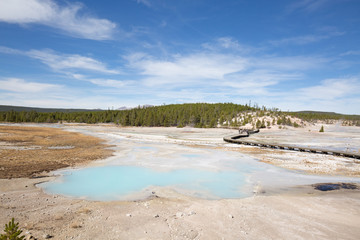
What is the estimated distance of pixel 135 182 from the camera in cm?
1375

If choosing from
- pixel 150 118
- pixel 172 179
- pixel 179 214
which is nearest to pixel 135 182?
pixel 172 179

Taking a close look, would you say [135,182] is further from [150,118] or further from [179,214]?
[150,118]

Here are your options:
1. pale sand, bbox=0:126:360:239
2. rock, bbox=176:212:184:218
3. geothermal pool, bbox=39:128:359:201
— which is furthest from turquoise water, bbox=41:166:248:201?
rock, bbox=176:212:184:218

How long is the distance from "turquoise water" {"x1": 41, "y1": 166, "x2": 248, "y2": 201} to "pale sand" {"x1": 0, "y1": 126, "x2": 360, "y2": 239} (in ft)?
3.47

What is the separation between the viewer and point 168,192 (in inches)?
466

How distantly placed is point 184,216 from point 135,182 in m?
5.96

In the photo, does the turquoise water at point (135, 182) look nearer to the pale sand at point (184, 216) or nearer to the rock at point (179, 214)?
the pale sand at point (184, 216)

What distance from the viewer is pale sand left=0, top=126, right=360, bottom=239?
729cm

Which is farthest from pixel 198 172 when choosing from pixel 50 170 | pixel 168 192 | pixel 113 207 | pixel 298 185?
pixel 50 170

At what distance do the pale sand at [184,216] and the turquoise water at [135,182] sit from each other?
106 cm

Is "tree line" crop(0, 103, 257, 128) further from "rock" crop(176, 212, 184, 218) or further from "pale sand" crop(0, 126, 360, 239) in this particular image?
"rock" crop(176, 212, 184, 218)

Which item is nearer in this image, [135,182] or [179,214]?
[179,214]

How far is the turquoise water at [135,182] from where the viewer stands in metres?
11.6

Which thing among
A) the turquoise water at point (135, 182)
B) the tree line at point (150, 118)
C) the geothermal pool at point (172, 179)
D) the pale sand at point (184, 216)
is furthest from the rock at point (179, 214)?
the tree line at point (150, 118)
